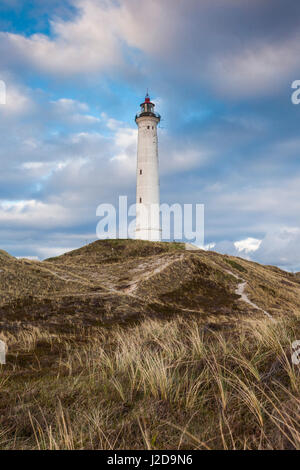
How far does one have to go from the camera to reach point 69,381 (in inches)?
243

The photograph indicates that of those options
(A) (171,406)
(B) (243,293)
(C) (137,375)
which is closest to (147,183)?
(B) (243,293)

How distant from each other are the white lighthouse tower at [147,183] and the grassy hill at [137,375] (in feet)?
96.4

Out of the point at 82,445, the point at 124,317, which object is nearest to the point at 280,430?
the point at 82,445

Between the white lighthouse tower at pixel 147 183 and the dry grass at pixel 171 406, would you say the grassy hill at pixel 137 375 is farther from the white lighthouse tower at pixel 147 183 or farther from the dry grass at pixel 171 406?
the white lighthouse tower at pixel 147 183

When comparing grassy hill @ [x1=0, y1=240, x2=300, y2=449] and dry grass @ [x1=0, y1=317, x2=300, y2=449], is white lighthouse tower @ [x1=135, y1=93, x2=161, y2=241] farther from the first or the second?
dry grass @ [x1=0, y1=317, x2=300, y2=449]

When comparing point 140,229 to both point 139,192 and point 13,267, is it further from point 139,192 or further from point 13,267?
point 13,267

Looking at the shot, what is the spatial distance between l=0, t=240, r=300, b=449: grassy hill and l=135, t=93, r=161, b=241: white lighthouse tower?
29.4 meters

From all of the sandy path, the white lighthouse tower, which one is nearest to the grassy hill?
the sandy path

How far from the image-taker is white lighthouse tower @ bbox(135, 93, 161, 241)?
5378 centimetres

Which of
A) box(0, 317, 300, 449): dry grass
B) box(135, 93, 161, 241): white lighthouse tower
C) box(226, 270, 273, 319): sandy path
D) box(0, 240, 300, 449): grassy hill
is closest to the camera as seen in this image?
box(0, 317, 300, 449): dry grass

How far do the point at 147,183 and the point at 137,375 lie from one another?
4904 centimetres

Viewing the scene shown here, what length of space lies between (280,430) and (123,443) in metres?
1.57

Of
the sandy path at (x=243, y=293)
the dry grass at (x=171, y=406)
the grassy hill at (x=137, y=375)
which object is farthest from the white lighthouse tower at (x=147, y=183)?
the dry grass at (x=171, y=406)

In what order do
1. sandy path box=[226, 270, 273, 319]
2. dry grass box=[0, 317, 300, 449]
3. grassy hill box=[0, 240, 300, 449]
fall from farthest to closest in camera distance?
sandy path box=[226, 270, 273, 319]
grassy hill box=[0, 240, 300, 449]
dry grass box=[0, 317, 300, 449]
